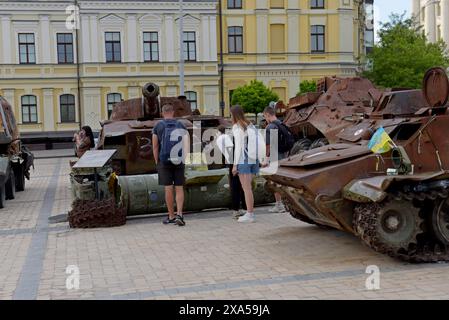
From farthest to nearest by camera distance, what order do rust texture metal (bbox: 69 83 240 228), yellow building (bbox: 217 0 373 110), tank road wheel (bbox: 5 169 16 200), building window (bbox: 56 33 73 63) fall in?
yellow building (bbox: 217 0 373 110)
building window (bbox: 56 33 73 63)
tank road wheel (bbox: 5 169 16 200)
rust texture metal (bbox: 69 83 240 228)

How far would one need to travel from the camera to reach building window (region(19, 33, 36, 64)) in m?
37.8

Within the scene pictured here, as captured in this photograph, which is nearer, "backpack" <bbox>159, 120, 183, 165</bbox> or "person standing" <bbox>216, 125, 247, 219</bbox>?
"backpack" <bbox>159, 120, 183, 165</bbox>

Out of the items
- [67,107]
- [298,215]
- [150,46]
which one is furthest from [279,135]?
[67,107]

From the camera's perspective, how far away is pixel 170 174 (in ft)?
33.3

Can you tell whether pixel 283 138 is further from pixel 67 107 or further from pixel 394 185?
pixel 67 107

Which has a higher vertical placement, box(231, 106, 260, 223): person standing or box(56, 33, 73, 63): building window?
box(56, 33, 73, 63): building window

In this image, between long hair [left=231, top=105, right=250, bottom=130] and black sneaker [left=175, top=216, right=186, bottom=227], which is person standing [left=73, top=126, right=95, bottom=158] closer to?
black sneaker [left=175, top=216, right=186, bottom=227]

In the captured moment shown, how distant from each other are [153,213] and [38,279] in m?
4.16

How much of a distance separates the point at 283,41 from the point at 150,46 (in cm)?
811

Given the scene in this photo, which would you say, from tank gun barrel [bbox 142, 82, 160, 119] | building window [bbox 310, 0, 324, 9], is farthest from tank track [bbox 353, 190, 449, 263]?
building window [bbox 310, 0, 324, 9]

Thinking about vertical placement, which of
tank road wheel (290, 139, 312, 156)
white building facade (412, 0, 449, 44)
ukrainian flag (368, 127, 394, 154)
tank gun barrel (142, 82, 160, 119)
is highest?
white building facade (412, 0, 449, 44)

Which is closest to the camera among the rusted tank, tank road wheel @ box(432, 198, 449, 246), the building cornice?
tank road wheel @ box(432, 198, 449, 246)

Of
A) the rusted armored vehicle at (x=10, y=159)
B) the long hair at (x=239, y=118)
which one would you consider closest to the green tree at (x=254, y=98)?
the rusted armored vehicle at (x=10, y=159)
